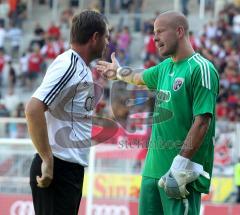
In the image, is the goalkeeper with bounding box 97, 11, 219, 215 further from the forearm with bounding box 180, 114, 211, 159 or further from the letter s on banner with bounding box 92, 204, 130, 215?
the letter s on banner with bounding box 92, 204, 130, 215

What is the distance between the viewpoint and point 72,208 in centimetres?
532

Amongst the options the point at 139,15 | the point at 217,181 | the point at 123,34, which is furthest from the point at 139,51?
the point at 217,181

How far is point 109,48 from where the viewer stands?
19.4 metres

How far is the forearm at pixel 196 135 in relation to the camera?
546 cm

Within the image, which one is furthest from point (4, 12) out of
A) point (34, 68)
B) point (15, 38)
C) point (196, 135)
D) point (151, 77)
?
point (196, 135)

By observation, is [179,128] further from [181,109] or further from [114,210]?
[114,210]

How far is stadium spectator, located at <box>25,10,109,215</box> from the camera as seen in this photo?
510cm

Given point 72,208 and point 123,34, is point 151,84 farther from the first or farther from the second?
point 123,34

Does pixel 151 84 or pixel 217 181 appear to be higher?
pixel 151 84

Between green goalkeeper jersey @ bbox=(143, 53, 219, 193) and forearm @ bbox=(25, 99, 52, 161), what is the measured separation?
1079mm

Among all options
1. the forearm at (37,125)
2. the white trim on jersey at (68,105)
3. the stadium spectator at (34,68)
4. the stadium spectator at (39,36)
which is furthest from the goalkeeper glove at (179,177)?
the stadium spectator at (39,36)

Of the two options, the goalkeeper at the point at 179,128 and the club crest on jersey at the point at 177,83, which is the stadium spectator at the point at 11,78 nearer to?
the goalkeeper at the point at 179,128

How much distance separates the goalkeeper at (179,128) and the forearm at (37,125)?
1.03 meters

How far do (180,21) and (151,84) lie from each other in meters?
0.67
